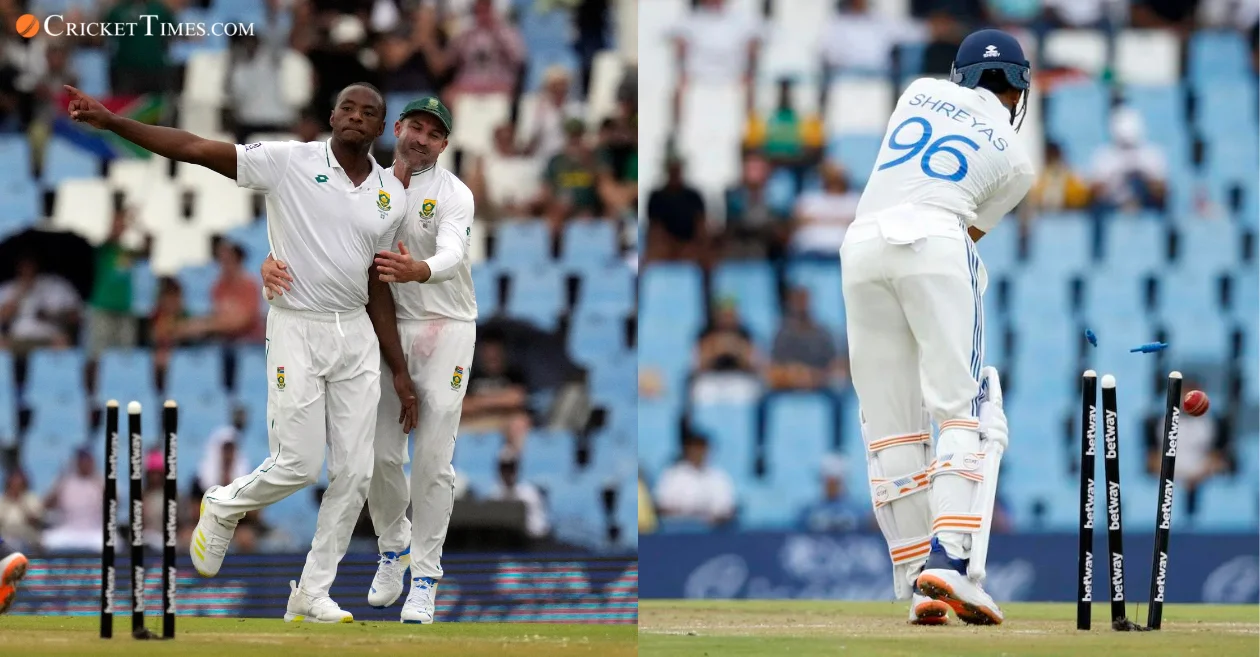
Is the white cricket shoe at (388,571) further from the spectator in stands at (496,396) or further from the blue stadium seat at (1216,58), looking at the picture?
the blue stadium seat at (1216,58)

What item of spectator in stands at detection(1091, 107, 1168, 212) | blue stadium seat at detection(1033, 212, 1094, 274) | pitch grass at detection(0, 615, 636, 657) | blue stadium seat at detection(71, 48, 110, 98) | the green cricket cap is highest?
blue stadium seat at detection(71, 48, 110, 98)

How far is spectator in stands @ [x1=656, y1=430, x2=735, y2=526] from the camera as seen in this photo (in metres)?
15.6

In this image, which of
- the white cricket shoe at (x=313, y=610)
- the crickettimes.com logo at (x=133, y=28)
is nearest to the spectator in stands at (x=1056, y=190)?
the crickettimes.com logo at (x=133, y=28)

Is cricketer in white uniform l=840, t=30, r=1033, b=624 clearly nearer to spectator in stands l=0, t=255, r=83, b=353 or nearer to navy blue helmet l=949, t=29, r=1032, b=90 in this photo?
navy blue helmet l=949, t=29, r=1032, b=90

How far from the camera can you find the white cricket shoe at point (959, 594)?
21.9 ft

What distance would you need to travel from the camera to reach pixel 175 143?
23.7ft

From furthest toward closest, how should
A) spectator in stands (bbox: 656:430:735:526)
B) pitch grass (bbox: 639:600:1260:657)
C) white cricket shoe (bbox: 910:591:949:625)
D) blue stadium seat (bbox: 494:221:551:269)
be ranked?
blue stadium seat (bbox: 494:221:551:269) → spectator in stands (bbox: 656:430:735:526) → white cricket shoe (bbox: 910:591:949:625) → pitch grass (bbox: 639:600:1260:657)

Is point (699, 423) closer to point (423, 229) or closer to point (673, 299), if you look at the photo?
point (673, 299)

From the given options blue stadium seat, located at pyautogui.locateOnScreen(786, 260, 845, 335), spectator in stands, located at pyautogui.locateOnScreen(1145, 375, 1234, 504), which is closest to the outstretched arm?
blue stadium seat, located at pyautogui.locateOnScreen(786, 260, 845, 335)

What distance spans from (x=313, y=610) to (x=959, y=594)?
276cm

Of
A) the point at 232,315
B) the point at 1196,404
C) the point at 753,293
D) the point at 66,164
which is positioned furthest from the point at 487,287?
the point at 1196,404

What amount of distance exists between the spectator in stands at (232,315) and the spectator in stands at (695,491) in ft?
12.2

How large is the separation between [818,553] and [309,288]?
299 inches

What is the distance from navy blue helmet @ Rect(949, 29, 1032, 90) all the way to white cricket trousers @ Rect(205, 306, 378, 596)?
2.76 m
